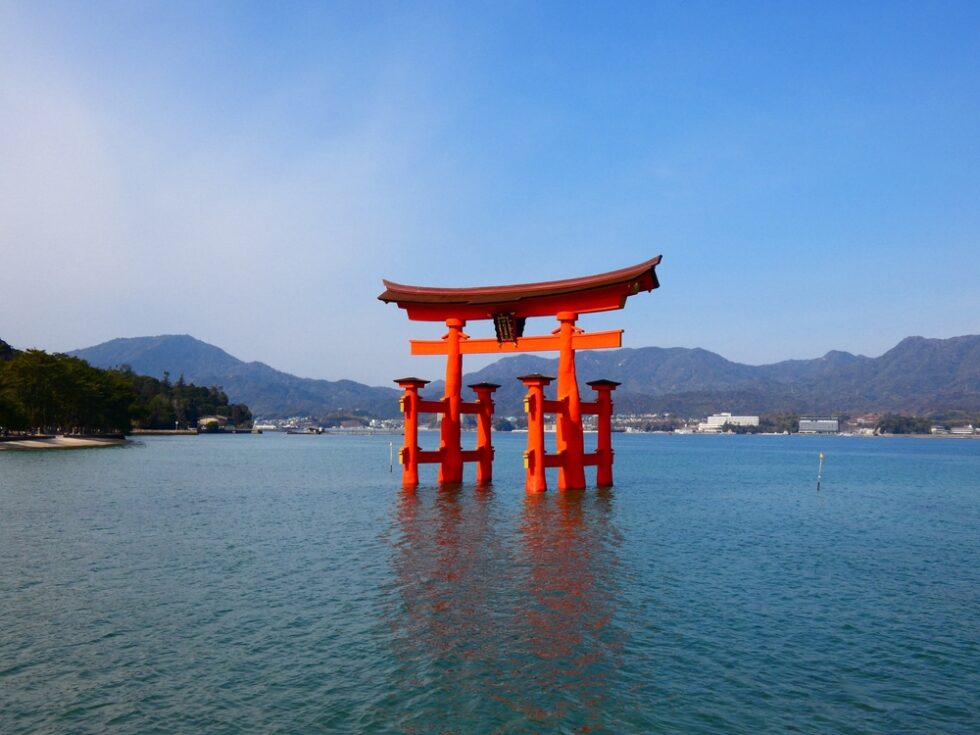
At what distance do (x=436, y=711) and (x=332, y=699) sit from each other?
1.39 m

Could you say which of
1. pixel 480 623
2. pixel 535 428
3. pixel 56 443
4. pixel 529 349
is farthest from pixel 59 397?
pixel 480 623

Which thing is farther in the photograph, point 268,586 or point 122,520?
point 122,520

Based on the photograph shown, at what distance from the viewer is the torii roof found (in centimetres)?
2783

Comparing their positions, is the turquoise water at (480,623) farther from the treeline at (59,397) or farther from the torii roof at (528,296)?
the treeline at (59,397)

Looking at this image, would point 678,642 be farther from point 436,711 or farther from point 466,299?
point 466,299

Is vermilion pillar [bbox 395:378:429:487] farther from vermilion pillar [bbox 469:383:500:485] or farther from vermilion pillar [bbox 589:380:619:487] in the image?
vermilion pillar [bbox 589:380:619:487]

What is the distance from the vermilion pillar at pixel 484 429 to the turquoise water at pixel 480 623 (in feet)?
27.6

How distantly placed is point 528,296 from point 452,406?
6.31 metres

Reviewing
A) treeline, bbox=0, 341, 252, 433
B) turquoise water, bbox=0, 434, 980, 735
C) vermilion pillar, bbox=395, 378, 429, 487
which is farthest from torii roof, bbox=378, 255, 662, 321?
treeline, bbox=0, 341, 252, 433

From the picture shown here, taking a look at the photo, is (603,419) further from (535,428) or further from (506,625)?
(506,625)

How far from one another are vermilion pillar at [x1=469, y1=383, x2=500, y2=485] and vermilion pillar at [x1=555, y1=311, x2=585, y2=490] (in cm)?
429

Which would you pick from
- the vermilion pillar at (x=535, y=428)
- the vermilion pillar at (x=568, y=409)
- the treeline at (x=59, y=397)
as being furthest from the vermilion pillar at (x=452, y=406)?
the treeline at (x=59, y=397)

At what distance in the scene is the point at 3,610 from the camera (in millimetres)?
Result: 12320

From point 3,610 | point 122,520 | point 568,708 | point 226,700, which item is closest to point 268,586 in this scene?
point 3,610
